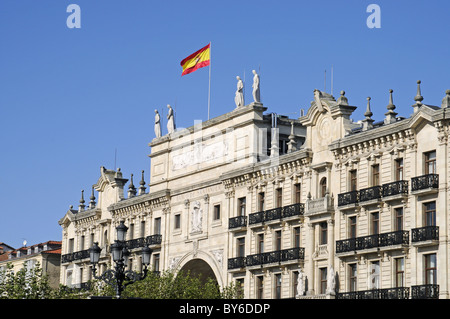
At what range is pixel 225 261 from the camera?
67.1 metres

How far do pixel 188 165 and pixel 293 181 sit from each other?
12287 millimetres

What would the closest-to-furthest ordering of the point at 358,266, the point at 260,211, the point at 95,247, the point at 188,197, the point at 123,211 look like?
the point at 95,247
the point at 358,266
the point at 260,211
the point at 188,197
the point at 123,211

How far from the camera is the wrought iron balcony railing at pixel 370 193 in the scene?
180 ft

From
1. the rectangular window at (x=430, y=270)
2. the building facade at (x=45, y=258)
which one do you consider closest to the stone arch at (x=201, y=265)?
the rectangular window at (x=430, y=270)

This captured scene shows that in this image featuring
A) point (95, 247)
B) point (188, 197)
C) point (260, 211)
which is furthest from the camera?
point (188, 197)

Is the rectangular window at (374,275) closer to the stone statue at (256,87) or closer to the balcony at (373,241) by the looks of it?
the balcony at (373,241)

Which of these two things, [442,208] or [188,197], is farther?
[188,197]

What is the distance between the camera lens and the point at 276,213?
63031 millimetres

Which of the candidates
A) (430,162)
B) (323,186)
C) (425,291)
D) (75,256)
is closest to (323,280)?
(323,186)

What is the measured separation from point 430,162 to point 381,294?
7720 millimetres

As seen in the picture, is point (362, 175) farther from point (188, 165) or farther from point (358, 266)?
point (188, 165)

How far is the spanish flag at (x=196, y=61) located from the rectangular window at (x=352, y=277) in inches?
772
